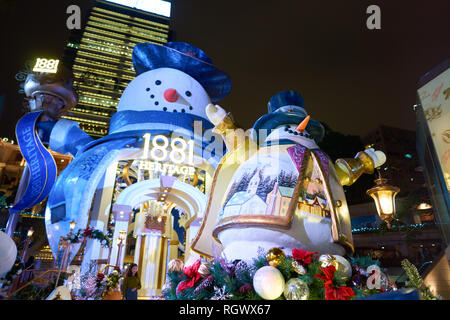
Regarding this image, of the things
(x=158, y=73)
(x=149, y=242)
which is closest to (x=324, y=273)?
(x=158, y=73)

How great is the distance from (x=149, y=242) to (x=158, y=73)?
Result: 9152 millimetres

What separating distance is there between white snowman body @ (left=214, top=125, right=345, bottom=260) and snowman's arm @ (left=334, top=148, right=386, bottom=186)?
4.33ft

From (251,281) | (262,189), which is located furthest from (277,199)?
(251,281)

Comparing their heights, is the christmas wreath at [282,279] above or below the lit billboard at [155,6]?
below

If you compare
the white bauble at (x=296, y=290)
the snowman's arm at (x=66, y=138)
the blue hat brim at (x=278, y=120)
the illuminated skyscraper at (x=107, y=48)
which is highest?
the illuminated skyscraper at (x=107, y=48)

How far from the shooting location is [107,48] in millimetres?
67375

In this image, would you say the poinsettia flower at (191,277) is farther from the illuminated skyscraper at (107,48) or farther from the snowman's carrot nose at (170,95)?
the illuminated skyscraper at (107,48)

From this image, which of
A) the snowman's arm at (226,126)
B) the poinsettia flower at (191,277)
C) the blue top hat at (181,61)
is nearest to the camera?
the poinsettia flower at (191,277)

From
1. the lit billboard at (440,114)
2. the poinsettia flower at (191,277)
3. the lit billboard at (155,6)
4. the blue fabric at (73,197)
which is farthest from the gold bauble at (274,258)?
the lit billboard at (155,6)

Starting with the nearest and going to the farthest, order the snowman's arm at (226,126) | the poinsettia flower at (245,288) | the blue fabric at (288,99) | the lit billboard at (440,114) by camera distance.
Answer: the poinsettia flower at (245,288) → the snowman's arm at (226,126) → the blue fabric at (288,99) → the lit billboard at (440,114)

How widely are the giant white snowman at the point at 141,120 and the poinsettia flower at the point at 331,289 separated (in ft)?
33.0

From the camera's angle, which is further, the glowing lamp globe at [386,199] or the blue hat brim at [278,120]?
the glowing lamp globe at [386,199]

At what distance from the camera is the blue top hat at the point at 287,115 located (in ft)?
15.3

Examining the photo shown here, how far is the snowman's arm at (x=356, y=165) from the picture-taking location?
4.66m
